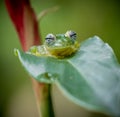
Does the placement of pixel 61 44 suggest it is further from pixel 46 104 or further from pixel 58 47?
pixel 46 104

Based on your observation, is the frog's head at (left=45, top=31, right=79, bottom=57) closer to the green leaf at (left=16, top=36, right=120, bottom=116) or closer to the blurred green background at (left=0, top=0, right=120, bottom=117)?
the green leaf at (left=16, top=36, right=120, bottom=116)

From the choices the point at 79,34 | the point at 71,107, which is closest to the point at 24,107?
the point at 71,107

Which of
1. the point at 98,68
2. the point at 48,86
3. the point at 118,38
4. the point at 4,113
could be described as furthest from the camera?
the point at 4,113

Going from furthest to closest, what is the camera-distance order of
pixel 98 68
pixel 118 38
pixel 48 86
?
1. pixel 118 38
2. pixel 48 86
3. pixel 98 68

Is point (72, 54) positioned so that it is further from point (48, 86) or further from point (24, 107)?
point (24, 107)

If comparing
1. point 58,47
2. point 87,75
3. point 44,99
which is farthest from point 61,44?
point 87,75
